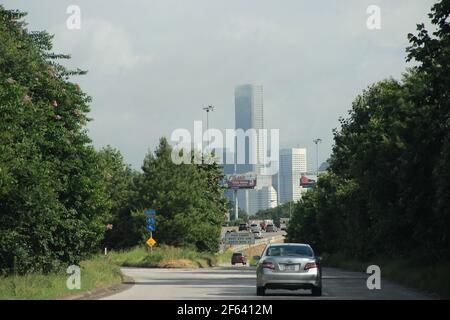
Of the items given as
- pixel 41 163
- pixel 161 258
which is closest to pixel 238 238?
pixel 161 258

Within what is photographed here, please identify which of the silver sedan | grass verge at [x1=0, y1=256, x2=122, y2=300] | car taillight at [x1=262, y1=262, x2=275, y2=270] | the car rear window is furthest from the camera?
the car rear window

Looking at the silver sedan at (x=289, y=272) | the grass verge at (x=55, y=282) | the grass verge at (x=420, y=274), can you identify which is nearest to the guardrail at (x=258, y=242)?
the grass verge at (x=420, y=274)

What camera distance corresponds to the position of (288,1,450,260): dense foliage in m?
27.4

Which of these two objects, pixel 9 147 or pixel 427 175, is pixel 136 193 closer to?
pixel 427 175

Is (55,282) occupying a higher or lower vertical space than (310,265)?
lower

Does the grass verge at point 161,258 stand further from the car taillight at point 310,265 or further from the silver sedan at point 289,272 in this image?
the car taillight at point 310,265

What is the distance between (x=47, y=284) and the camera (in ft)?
85.6

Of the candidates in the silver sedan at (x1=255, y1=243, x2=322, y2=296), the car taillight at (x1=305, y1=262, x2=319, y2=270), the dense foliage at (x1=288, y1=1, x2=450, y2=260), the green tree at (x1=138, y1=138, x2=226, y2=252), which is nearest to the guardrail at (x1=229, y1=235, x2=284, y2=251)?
the green tree at (x1=138, y1=138, x2=226, y2=252)

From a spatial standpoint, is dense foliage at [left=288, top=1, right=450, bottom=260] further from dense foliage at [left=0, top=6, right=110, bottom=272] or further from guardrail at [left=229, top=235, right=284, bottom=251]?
guardrail at [left=229, top=235, right=284, bottom=251]

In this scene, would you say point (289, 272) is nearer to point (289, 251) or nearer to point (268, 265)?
point (268, 265)

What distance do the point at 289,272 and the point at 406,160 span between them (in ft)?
46.2

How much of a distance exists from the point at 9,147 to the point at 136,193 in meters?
54.9

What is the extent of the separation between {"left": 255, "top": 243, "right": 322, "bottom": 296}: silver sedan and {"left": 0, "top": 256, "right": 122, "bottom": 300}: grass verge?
562cm

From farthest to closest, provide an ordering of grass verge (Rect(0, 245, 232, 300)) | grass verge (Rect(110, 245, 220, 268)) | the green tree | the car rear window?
the green tree, grass verge (Rect(110, 245, 220, 268)), the car rear window, grass verge (Rect(0, 245, 232, 300))
